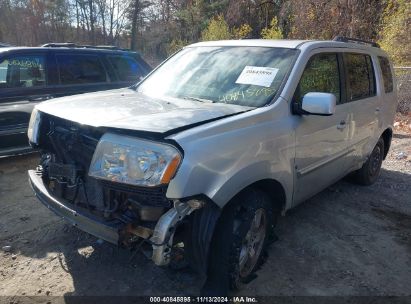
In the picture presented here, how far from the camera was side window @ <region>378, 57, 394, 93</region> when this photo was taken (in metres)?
5.08

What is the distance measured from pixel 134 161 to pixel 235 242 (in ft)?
2.99

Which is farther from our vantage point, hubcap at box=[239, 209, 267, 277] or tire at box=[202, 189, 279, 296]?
hubcap at box=[239, 209, 267, 277]

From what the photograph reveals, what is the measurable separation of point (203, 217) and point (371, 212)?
293 centimetres

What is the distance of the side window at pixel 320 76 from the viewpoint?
3.35m

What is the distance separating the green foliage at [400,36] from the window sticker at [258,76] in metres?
10.7

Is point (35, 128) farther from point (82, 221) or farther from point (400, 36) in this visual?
point (400, 36)

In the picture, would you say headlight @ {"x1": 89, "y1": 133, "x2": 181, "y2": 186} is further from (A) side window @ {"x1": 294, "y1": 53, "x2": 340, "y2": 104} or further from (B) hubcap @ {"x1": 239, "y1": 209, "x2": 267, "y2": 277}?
(A) side window @ {"x1": 294, "y1": 53, "x2": 340, "y2": 104}

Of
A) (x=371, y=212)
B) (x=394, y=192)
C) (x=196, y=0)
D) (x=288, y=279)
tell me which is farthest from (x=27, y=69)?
(x=196, y=0)

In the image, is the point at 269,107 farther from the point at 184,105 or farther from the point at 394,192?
the point at 394,192

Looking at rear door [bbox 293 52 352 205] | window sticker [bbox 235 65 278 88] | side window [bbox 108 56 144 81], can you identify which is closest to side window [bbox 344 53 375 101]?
rear door [bbox 293 52 352 205]

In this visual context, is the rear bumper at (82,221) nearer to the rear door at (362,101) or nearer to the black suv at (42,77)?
the black suv at (42,77)

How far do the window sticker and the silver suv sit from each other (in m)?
0.01

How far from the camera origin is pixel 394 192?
17.3ft

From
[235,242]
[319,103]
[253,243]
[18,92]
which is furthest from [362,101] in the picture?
[18,92]
